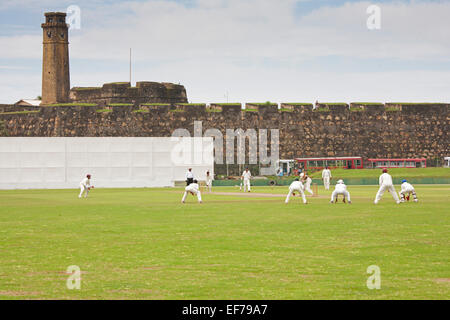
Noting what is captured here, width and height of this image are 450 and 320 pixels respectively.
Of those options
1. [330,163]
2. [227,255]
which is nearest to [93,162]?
[330,163]

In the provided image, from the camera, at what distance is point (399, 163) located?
61.5 metres

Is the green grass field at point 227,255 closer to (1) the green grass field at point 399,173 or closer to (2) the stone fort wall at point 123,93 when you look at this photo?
(1) the green grass field at point 399,173

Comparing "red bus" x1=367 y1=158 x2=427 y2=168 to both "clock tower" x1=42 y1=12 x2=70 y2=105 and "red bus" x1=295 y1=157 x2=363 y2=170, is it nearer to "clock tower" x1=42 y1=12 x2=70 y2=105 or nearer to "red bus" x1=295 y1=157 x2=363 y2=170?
"red bus" x1=295 y1=157 x2=363 y2=170

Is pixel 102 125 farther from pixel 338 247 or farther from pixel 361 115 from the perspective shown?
pixel 338 247

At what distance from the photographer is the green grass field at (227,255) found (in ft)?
27.9

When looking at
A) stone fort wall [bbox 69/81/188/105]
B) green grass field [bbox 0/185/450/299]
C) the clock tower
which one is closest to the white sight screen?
stone fort wall [bbox 69/81/188/105]

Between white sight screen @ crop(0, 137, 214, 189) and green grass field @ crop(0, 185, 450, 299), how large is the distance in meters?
28.5

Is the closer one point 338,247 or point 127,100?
point 338,247

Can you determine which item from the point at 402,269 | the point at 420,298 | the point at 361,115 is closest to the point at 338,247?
the point at 402,269

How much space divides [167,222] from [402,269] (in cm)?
779

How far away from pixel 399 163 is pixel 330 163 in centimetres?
561

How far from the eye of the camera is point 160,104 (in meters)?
59.0

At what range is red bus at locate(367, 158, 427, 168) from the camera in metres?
61.5

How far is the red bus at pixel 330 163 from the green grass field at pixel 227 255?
40.8m
